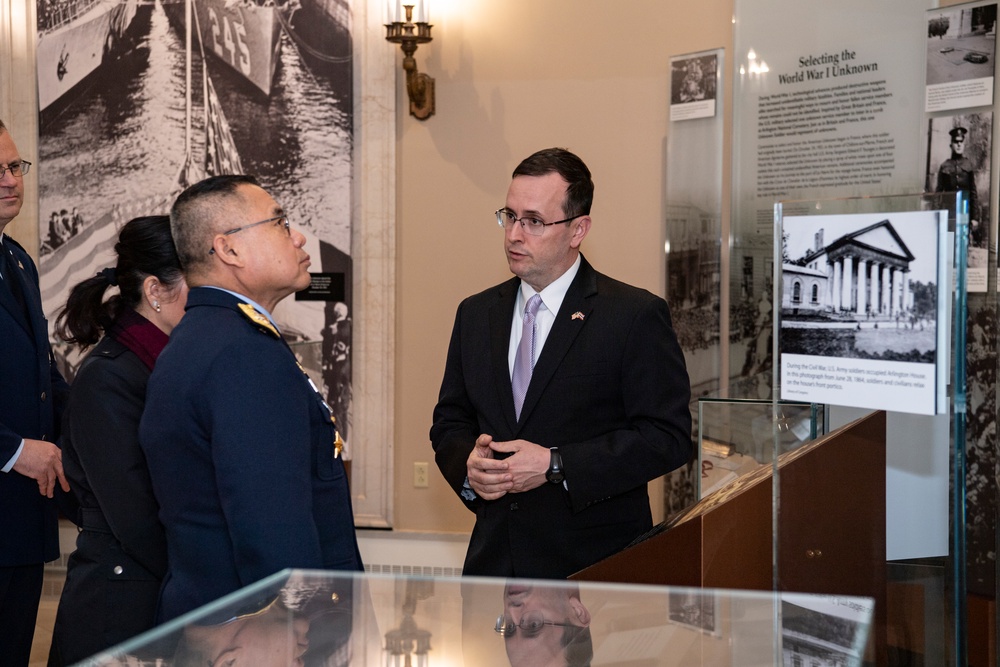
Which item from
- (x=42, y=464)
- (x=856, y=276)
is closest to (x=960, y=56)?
(x=856, y=276)

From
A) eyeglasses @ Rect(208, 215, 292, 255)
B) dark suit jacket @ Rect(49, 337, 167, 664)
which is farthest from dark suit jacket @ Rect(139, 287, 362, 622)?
dark suit jacket @ Rect(49, 337, 167, 664)

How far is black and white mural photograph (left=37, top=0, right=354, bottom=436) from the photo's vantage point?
5.12m

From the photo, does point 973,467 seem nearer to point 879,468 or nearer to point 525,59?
point 879,468

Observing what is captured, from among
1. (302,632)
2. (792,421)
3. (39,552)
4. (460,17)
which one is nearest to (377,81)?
(460,17)

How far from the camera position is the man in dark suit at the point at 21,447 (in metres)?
2.65

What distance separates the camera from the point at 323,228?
203 inches

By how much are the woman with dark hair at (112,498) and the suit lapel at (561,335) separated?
2.92 ft

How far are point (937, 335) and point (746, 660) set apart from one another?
637mm

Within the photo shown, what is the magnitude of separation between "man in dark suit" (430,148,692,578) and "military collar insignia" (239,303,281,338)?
0.73m

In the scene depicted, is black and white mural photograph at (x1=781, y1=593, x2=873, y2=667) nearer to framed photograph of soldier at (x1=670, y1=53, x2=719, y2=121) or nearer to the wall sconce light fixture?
framed photograph of soldier at (x1=670, y1=53, x2=719, y2=121)

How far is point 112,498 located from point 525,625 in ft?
4.29

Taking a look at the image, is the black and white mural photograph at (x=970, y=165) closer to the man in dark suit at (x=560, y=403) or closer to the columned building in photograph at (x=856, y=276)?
the man in dark suit at (x=560, y=403)

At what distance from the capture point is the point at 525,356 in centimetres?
251

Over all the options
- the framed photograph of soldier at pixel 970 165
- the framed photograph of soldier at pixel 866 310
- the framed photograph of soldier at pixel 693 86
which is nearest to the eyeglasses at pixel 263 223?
the framed photograph of soldier at pixel 866 310
